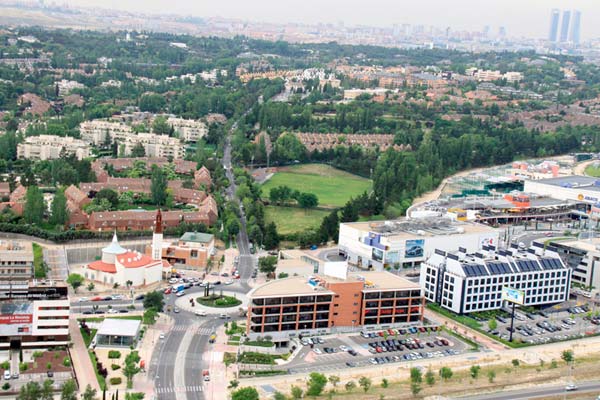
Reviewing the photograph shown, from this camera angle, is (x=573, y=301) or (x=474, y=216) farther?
(x=474, y=216)

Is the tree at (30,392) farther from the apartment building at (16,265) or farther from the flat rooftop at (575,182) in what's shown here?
the flat rooftop at (575,182)

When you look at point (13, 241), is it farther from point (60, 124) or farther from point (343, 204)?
point (60, 124)

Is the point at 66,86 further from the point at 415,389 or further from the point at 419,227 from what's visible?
the point at 415,389

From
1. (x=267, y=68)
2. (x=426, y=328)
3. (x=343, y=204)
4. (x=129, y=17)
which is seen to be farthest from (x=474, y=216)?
(x=129, y=17)

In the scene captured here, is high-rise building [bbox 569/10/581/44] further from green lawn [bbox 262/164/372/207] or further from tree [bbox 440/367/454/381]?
tree [bbox 440/367/454/381]

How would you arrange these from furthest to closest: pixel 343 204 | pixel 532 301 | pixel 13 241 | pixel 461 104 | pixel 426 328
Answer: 1. pixel 461 104
2. pixel 343 204
3. pixel 13 241
4. pixel 532 301
5. pixel 426 328

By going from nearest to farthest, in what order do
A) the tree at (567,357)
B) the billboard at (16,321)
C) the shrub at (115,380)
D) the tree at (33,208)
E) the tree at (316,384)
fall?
the tree at (316,384) → the shrub at (115,380) → the billboard at (16,321) → the tree at (567,357) → the tree at (33,208)

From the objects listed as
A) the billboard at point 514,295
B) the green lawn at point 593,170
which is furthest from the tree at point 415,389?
the green lawn at point 593,170
